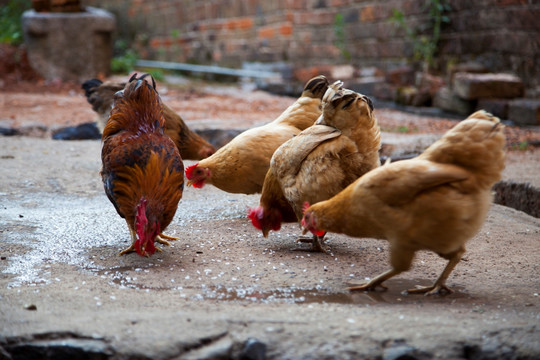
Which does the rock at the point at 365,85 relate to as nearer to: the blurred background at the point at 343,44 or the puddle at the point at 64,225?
the blurred background at the point at 343,44

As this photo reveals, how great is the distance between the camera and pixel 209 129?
7445mm

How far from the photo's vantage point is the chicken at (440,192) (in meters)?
2.82

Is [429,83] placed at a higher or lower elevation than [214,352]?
higher

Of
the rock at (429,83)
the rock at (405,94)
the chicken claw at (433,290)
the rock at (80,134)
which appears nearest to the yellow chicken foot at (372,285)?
the chicken claw at (433,290)

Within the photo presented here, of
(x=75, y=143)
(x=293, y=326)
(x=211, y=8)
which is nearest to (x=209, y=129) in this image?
(x=75, y=143)

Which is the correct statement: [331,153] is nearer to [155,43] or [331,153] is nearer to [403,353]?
[403,353]

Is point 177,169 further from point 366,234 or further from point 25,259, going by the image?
point 366,234

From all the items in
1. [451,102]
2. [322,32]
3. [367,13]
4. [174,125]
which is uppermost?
[367,13]

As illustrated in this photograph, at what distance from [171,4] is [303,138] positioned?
47.2 feet

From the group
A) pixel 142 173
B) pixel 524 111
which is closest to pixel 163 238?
pixel 142 173

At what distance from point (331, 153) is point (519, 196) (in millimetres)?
2337

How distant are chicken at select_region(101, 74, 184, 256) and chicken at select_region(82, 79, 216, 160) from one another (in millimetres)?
1563

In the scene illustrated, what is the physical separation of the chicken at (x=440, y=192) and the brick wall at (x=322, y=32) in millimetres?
5906

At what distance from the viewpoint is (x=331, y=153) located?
3.71m
